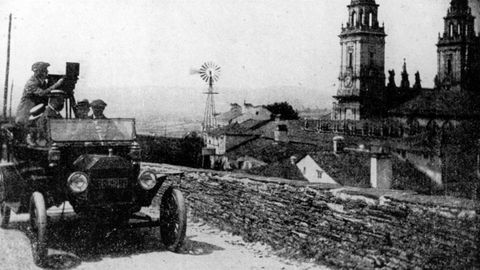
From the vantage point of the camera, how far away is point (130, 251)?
21.7 ft

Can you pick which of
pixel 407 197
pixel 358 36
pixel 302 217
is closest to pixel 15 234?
pixel 302 217

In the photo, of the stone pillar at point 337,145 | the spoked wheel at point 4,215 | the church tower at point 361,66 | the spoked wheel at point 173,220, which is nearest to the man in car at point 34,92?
the spoked wheel at point 4,215

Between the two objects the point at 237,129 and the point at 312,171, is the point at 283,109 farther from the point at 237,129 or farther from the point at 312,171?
the point at 312,171

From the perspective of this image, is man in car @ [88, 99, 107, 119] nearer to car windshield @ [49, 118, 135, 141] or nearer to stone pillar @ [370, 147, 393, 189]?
car windshield @ [49, 118, 135, 141]

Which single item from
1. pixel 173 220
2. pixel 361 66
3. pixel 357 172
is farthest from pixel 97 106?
pixel 361 66

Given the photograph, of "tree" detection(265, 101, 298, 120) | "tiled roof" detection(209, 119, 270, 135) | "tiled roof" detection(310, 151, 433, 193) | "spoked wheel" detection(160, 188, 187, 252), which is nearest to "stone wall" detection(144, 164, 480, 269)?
"spoked wheel" detection(160, 188, 187, 252)

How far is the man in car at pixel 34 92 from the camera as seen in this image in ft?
26.3

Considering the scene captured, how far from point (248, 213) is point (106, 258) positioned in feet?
6.99

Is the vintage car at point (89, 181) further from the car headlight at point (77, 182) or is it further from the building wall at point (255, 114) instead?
the building wall at point (255, 114)

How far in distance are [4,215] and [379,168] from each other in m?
12.2

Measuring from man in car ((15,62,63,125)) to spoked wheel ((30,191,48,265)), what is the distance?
7.18 feet

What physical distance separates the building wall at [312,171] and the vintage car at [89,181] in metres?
18.1

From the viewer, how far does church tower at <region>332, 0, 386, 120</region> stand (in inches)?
3093

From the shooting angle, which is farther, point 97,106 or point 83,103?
point 83,103
